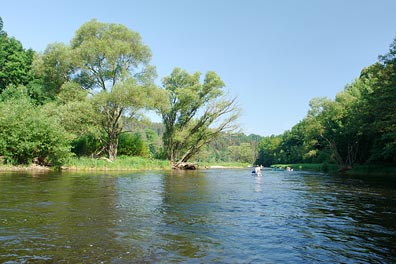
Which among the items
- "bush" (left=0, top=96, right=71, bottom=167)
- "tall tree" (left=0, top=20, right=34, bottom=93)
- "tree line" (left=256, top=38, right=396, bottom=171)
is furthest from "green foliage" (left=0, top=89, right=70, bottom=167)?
"tree line" (left=256, top=38, right=396, bottom=171)

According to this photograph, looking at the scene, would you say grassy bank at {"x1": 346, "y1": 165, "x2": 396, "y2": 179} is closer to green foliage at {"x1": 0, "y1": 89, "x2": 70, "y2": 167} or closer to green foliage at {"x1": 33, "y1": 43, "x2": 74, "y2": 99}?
green foliage at {"x1": 0, "y1": 89, "x2": 70, "y2": 167}

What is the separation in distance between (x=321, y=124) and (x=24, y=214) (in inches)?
2252

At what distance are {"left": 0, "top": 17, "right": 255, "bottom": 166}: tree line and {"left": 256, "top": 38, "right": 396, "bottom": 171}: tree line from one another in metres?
17.3

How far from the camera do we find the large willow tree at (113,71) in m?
41.1

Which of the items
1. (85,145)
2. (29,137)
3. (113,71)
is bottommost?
(85,145)

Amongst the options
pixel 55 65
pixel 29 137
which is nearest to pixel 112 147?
pixel 29 137

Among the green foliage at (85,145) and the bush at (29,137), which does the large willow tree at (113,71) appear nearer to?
the green foliage at (85,145)

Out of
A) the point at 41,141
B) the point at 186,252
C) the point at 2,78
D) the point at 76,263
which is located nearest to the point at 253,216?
the point at 186,252

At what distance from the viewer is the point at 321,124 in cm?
5909

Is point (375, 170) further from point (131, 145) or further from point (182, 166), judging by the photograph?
point (131, 145)

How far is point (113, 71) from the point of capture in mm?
46281

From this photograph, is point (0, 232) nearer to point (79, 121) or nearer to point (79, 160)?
point (79, 160)

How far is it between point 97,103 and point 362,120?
117ft

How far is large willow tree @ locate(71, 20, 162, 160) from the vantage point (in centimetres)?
4106
